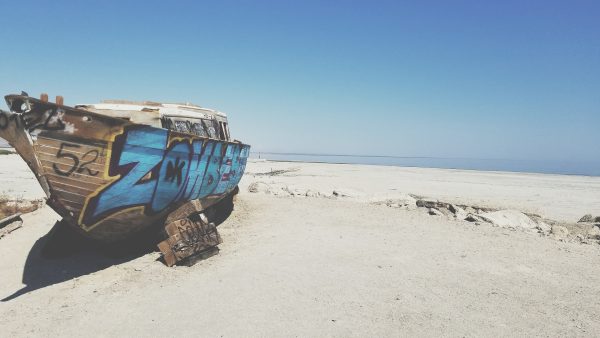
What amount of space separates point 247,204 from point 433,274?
20.4ft

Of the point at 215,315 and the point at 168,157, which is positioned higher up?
the point at 168,157

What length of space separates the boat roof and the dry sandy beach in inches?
103

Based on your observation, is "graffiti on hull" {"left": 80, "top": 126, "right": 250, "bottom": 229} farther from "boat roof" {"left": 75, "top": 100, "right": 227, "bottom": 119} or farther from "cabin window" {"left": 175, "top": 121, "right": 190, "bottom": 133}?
"boat roof" {"left": 75, "top": 100, "right": 227, "bottom": 119}

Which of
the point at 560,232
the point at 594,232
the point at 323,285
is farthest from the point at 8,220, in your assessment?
the point at 594,232

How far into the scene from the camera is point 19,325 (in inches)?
178

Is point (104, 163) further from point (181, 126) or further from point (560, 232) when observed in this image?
point (560, 232)

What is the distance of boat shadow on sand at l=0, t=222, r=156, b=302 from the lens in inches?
245

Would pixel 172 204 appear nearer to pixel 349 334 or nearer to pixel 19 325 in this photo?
pixel 19 325

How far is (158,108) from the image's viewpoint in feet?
26.1

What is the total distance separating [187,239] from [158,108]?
3006 mm

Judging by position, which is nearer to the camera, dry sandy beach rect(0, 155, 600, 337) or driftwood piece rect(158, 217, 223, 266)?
dry sandy beach rect(0, 155, 600, 337)

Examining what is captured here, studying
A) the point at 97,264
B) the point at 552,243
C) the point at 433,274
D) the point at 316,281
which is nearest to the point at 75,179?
the point at 97,264

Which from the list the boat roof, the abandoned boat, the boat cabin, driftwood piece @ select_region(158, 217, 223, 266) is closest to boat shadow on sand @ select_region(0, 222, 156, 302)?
the abandoned boat

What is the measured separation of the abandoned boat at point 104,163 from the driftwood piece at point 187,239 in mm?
155
